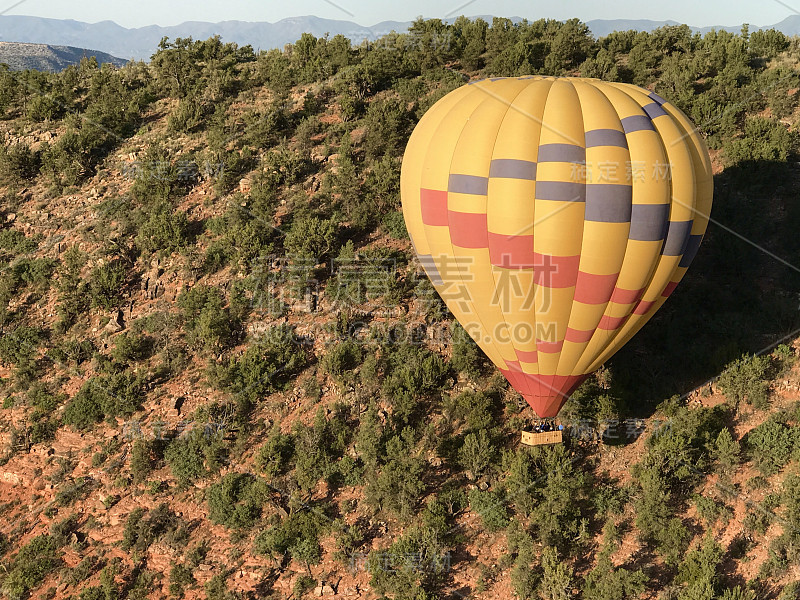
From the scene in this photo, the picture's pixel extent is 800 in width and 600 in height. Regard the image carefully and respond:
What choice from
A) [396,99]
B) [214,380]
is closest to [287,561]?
[214,380]

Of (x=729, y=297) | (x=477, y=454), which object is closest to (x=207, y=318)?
(x=477, y=454)

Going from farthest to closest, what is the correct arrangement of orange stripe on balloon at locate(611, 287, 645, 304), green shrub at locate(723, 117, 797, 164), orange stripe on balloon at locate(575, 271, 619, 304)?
green shrub at locate(723, 117, 797, 164) < orange stripe on balloon at locate(611, 287, 645, 304) < orange stripe on balloon at locate(575, 271, 619, 304)

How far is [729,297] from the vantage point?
1950cm

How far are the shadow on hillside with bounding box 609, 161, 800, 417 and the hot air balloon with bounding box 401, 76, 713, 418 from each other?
533 cm

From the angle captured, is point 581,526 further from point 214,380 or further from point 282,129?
point 282,129

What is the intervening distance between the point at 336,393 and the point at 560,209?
10.2m

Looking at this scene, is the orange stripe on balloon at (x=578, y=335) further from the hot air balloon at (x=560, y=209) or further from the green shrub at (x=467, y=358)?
the green shrub at (x=467, y=358)

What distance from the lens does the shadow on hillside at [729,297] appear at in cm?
1727

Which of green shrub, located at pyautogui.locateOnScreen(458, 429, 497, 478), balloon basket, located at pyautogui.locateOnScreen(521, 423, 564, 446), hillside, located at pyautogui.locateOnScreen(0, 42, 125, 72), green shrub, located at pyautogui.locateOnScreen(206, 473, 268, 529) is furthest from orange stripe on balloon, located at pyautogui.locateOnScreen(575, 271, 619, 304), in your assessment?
hillside, located at pyautogui.locateOnScreen(0, 42, 125, 72)

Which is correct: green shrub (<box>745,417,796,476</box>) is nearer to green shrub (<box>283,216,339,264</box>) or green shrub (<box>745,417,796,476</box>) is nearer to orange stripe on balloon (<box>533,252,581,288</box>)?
orange stripe on balloon (<box>533,252,581,288</box>)

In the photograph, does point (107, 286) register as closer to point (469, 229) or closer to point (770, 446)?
point (469, 229)

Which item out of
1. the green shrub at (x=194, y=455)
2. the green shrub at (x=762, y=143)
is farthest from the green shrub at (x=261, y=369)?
the green shrub at (x=762, y=143)

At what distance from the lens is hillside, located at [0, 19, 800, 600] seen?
46.1ft

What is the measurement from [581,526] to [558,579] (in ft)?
6.26
